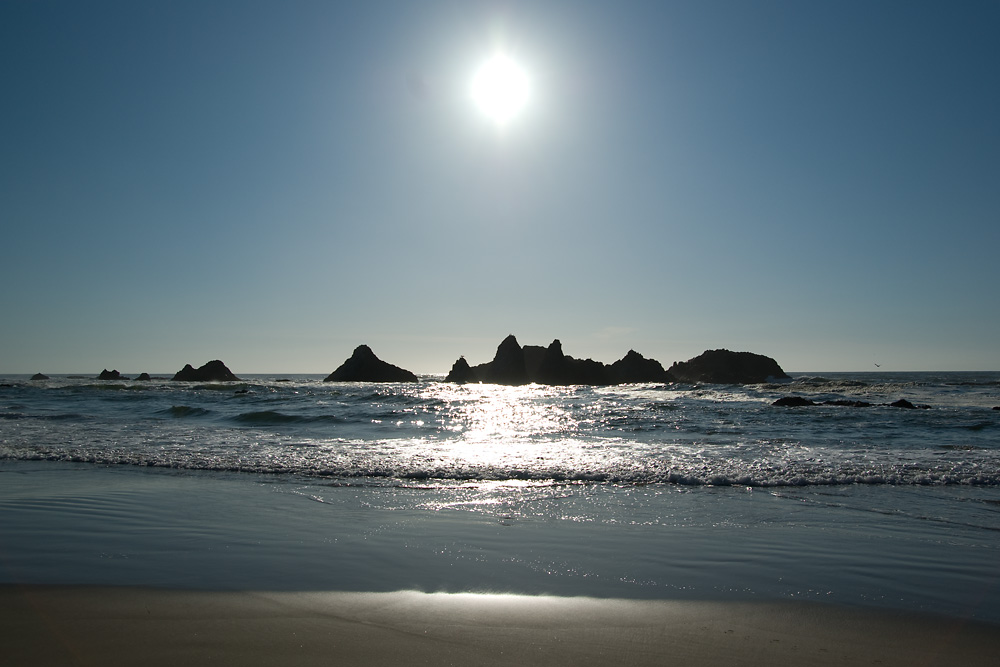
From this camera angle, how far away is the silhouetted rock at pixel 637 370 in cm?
8694

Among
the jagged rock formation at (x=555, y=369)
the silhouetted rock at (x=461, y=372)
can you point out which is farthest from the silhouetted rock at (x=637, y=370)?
the silhouetted rock at (x=461, y=372)

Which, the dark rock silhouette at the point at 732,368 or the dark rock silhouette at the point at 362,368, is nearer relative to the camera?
the dark rock silhouette at the point at 362,368

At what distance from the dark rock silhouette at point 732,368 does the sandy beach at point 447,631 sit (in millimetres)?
86670

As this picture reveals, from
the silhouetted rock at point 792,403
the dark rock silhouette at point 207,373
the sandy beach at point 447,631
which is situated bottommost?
the sandy beach at point 447,631

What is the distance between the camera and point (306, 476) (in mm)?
10133

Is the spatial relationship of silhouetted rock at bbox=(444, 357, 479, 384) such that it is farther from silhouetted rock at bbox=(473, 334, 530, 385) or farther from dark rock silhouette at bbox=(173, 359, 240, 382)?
dark rock silhouette at bbox=(173, 359, 240, 382)

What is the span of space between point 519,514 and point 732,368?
88.4 meters

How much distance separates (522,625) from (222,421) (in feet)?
60.8

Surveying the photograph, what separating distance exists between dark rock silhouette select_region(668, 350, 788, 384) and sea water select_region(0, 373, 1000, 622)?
75664 mm

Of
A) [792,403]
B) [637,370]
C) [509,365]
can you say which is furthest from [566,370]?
[792,403]

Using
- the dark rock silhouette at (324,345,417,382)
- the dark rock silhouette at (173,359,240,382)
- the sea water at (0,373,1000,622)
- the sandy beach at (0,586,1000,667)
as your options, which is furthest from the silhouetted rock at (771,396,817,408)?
the dark rock silhouette at (173,359,240,382)

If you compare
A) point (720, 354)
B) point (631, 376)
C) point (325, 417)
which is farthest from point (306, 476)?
point (720, 354)

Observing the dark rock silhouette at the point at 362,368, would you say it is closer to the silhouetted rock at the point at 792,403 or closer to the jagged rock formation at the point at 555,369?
the jagged rock formation at the point at 555,369

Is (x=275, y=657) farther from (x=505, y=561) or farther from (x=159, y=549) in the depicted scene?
(x=159, y=549)
